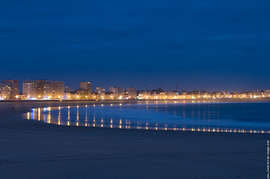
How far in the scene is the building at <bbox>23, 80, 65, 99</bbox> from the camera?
182 meters

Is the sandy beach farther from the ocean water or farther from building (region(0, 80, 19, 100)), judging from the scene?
building (region(0, 80, 19, 100))

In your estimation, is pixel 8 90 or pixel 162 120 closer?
pixel 162 120

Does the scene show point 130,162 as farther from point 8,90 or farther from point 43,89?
point 8,90

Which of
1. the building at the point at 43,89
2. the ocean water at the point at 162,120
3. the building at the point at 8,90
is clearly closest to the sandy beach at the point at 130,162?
the ocean water at the point at 162,120

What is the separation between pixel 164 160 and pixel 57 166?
282cm

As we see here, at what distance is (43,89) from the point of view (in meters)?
185

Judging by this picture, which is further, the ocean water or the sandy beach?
the ocean water

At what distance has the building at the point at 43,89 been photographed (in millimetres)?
182375

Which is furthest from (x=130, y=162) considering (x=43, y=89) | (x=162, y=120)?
(x=43, y=89)

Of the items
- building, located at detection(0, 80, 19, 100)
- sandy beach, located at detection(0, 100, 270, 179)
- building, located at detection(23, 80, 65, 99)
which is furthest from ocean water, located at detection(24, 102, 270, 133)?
building, located at detection(0, 80, 19, 100)

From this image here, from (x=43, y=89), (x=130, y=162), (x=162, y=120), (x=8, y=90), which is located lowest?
(x=162, y=120)

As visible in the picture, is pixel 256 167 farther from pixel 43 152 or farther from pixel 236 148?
pixel 43 152

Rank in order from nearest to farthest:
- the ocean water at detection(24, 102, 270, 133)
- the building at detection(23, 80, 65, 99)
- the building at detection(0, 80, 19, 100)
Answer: the ocean water at detection(24, 102, 270, 133)
the building at detection(0, 80, 19, 100)
the building at detection(23, 80, 65, 99)

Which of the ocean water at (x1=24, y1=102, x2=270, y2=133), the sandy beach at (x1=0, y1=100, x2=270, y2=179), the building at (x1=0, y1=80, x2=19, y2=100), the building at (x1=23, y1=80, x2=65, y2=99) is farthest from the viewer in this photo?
the building at (x1=23, y1=80, x2=65, y2=99)
